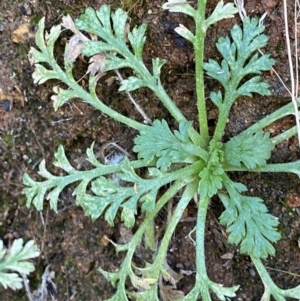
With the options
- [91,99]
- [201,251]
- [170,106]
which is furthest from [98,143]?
[201,251]

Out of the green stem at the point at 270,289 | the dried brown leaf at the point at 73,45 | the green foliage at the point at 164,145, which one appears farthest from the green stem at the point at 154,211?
the dried brown leaf at the point at 73,45

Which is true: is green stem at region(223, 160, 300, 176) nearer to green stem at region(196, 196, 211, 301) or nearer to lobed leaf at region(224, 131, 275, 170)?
lobed leaf at region(224, 131, 275, 170)

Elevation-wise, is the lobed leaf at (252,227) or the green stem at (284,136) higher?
the green stem at (284,136)

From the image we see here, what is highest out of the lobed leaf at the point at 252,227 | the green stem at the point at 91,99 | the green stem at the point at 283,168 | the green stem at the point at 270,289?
the green stem at the point at 91,99

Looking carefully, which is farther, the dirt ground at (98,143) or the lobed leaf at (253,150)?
the dirt ground at (98,143)

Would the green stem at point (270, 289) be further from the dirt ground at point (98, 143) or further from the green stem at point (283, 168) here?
the green stem at point (283, 168)

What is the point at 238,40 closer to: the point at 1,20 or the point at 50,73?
the point at 50,73

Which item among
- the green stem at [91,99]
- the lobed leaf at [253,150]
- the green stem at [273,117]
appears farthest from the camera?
the green stem at [91,99]
